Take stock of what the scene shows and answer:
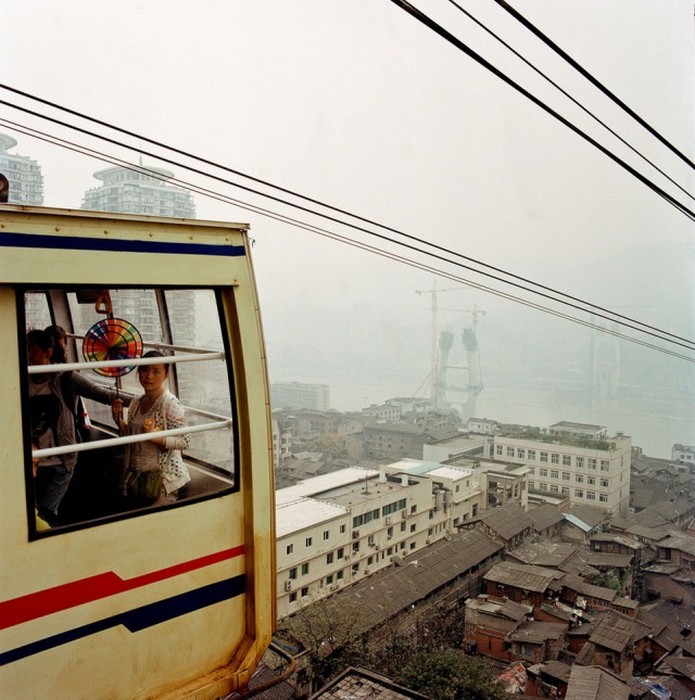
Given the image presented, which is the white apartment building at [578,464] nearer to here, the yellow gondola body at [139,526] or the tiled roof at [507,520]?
the tiled roof at [507,520]

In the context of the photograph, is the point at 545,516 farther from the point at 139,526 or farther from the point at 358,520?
the point at 139,526

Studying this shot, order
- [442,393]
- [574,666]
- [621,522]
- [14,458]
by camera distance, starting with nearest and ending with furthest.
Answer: [14,458]
[574,666]
[621,522]
[442,393]

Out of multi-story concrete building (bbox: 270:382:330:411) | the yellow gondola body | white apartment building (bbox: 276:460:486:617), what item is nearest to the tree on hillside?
white apartment building (bbox: 276:460:486:617)

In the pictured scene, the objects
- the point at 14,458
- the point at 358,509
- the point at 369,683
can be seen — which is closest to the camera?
the point at 14,458

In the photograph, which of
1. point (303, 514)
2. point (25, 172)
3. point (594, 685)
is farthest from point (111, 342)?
point (303, 514)

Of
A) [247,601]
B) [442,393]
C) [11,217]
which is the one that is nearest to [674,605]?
[247,601]

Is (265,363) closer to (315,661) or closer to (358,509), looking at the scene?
(315,661)

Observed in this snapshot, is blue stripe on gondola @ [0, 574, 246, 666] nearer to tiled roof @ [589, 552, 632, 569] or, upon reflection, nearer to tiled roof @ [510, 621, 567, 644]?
tiled roof @ [510, 621, 567, 644]
